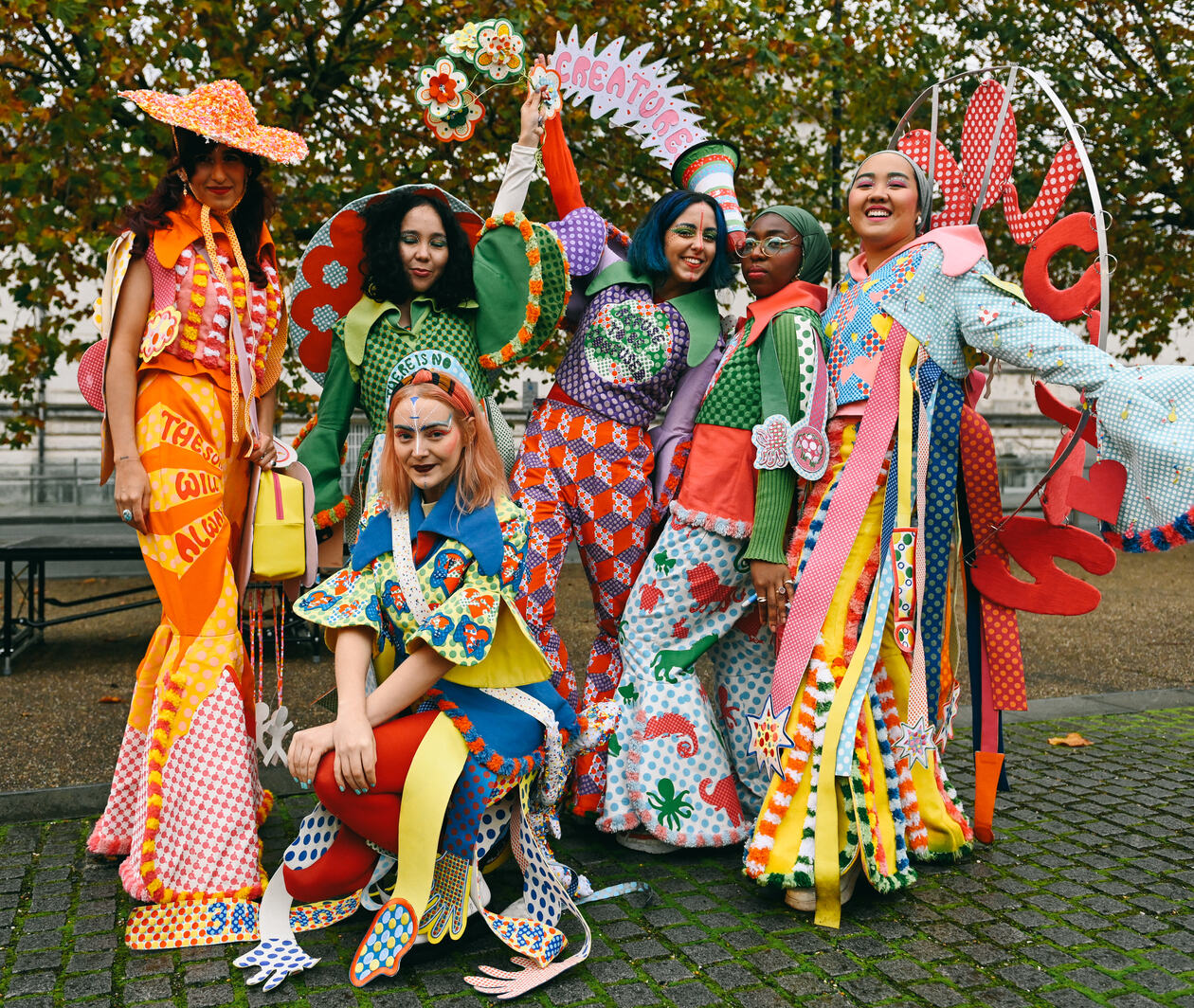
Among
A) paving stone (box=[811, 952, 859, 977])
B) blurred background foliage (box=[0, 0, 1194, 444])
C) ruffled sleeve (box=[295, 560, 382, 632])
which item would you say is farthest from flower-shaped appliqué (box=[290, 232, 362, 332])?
blurred background foliage (box=[0, 0, 1194, 444])

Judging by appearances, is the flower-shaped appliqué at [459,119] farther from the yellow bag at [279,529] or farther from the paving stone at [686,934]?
the paving stone at [686,934]

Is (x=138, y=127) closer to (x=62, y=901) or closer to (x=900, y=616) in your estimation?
(x=62, y=901)

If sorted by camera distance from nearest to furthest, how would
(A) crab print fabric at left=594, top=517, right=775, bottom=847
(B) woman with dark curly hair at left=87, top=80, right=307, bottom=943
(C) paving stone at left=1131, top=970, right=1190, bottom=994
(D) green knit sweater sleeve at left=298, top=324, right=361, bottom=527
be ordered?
(C) paving stone at left=1131, top=970, right=1190, bottom=994, (B) woman with dark curly hair at left=87, top=80, right=307, bottom=943, (A) crab print fabric at left=594, top=517, right=775, bottom=847, (D) green knit sweater sleeve at left=298, top=324, right=361, bottom=527

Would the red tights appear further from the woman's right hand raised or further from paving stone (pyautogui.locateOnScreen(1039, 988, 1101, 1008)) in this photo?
the woman's right hand raised

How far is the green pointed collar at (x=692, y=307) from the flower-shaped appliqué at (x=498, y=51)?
755 mm

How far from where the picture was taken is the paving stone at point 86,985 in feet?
8.16

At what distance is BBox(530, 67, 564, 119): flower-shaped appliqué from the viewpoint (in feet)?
12.1

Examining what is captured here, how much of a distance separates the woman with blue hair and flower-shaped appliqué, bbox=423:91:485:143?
1.55 feet

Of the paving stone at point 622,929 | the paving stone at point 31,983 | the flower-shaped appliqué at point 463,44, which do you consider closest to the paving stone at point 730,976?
the paving stone at point 622,929

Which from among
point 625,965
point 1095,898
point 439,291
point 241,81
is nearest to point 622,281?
point 439,291

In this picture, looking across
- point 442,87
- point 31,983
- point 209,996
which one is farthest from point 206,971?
point 442,87

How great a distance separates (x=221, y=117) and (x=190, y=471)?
105cm

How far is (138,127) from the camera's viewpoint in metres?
6.19

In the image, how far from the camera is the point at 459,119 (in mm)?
3713
